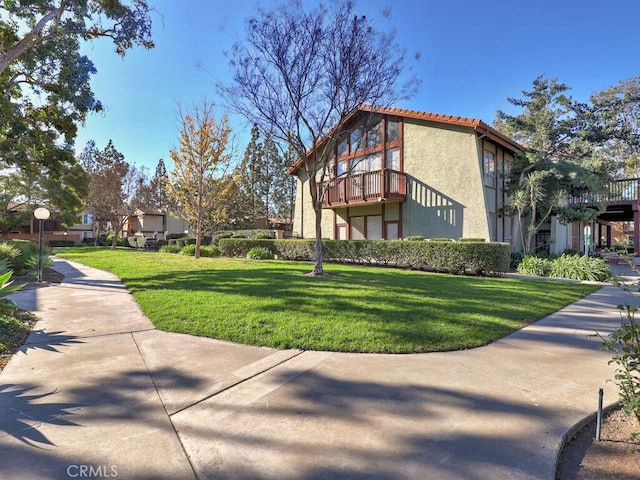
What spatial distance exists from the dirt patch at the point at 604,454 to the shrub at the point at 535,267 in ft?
35.9

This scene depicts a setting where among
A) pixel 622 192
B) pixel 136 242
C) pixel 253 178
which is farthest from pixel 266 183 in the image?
pixel 622 192

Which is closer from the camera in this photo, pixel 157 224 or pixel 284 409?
pixel 284 409

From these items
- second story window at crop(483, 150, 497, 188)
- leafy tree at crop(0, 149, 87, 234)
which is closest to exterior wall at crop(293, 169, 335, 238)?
second story window at crop(483, 150, 497, 188)

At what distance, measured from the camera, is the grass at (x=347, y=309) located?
4.24 m

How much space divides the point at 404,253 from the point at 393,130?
6.79 metres

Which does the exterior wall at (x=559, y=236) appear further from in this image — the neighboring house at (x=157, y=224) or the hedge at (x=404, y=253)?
the neighboring house at (x=157, y=224)

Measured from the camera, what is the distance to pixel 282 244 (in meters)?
16.8

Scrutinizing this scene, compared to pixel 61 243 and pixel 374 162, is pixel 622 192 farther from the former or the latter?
pixel 61 243

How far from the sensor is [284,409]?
2584 mm

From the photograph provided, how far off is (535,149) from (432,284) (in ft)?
34.4

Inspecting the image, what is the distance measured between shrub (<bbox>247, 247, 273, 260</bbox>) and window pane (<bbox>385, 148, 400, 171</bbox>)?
7.40 m

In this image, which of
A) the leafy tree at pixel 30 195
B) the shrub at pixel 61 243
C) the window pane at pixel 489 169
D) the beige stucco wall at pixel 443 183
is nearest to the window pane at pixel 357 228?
the beige stucco wall at pixel 443 183

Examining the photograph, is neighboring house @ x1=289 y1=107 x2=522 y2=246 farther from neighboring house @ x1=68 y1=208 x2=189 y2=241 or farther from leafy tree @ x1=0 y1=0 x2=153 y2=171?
neighboring house @ x1=68 y1=208 x2=189 y2=241

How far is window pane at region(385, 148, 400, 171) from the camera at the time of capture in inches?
633
